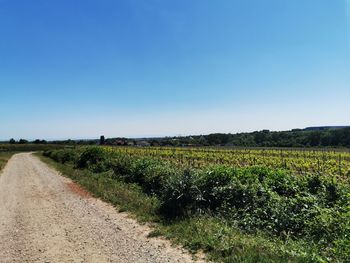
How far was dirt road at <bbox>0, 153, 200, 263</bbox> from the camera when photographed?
7.30m

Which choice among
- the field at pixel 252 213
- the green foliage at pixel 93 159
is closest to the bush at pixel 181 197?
the field at pixel 252 213

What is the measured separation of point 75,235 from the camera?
904 centimetres

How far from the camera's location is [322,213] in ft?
26.1

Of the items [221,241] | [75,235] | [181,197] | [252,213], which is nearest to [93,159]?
[181,197]

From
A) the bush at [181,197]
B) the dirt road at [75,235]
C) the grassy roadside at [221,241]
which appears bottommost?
the dirt road at [75,235]

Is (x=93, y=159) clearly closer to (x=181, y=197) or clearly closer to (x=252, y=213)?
(x=181, y=197)

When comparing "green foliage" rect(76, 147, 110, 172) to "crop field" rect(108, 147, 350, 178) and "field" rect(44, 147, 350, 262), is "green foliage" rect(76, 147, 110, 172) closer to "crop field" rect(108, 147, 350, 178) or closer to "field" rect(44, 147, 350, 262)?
"crop field" rect(108, 147, 350, 178)

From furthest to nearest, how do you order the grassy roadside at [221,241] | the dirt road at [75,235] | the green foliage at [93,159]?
1. the green foliage at [93,159]
2. the dirt road at [75,235]
3. the grassy roadside at [221,241]

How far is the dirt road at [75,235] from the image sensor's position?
23.9ft

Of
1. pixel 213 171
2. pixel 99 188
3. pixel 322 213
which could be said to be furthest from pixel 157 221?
Answer: pixel 99 188

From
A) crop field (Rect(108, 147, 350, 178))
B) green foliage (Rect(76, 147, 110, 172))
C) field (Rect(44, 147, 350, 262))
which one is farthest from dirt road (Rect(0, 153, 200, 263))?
crop field (Rect(108, 147, 350, 178))

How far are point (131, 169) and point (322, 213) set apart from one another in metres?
13.5

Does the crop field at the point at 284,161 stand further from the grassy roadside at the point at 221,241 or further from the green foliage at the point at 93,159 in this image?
the grassy roadside at the point at 221,241

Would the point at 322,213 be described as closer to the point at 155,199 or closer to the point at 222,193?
the point at 222,193
